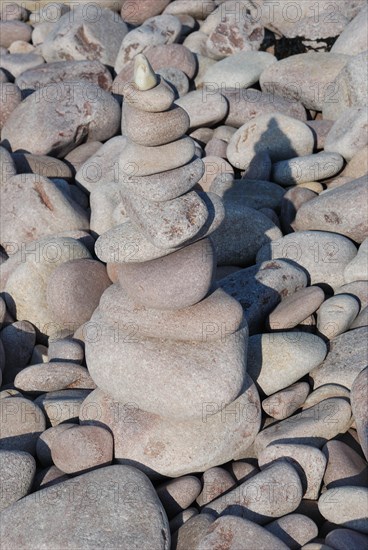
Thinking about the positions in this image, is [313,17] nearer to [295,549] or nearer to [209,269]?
[209,269]

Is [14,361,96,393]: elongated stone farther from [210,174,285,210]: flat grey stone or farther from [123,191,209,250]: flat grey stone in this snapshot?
[210,174,285,210]: flat grey stone

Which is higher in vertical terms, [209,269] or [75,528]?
[209,269]

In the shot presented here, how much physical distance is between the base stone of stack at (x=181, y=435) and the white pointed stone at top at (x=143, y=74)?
2233 millimetres

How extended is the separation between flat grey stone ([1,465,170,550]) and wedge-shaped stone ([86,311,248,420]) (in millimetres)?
615

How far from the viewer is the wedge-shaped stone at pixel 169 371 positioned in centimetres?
534

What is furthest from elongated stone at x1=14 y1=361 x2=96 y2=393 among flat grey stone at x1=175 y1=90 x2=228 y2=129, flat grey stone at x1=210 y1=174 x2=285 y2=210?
flat grey stone at x1=175 y1=90 x2=228 y2=129

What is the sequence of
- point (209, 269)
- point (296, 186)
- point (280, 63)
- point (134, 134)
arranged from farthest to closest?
1. point (280, 63)
2. point (296, 186)
3. point (209, 269)
4. point (134, 134)

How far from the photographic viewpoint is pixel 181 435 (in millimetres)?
5574

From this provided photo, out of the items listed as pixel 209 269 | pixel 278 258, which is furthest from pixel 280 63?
pixel 209 269

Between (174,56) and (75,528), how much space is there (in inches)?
352

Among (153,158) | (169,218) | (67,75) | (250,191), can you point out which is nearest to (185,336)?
(169,218)

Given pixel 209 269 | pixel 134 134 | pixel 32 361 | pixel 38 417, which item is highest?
pixel 134 134

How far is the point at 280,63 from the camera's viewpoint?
11375 millimetres

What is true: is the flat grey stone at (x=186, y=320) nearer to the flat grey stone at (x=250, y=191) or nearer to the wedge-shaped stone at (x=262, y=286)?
the wedge-shaped stone at (x=262, y=286)
